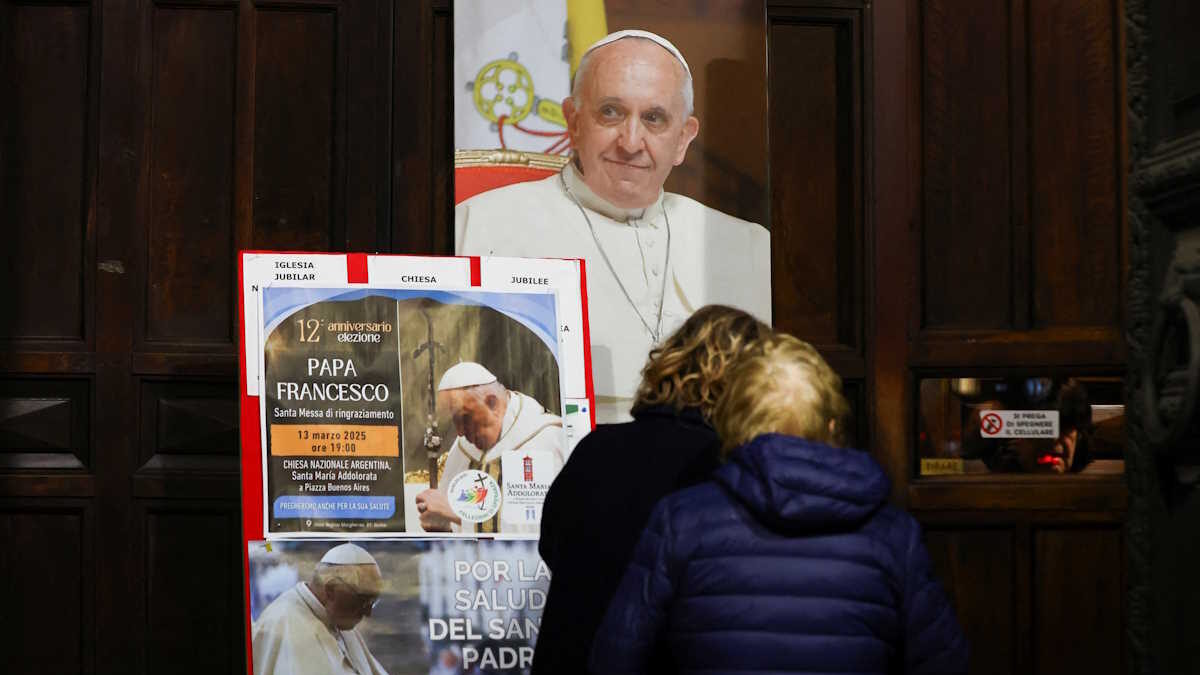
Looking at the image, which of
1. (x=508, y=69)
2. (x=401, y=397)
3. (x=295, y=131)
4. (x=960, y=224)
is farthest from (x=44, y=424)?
(x=960, y=224)

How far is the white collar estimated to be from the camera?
16.4 ft

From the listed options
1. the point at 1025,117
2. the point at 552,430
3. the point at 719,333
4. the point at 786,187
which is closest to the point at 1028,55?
the point at 1025,117

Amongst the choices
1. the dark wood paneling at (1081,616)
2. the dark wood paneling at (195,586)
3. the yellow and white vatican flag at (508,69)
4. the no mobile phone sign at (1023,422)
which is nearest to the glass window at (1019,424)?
the no mobile phone sign at (1023,422)

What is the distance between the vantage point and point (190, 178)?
5.02 m

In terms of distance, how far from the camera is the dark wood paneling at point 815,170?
5184 millimetres

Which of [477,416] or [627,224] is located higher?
[627,224]

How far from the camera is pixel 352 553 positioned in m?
3.94

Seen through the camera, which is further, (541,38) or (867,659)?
(541,38)

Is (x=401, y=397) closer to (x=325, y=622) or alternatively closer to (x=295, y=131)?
(x=325, y=622)

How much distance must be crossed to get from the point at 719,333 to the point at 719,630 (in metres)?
0.71

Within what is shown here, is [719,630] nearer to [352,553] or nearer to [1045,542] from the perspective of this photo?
[352,553]

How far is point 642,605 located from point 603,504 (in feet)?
1.83

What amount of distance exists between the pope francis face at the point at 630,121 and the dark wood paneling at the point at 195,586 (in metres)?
1.74

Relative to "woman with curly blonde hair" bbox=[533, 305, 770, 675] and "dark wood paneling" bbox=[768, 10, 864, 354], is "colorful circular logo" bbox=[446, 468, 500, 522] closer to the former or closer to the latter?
"woman with curly blonde hair" bbox=[533, 305, 770, 675]
